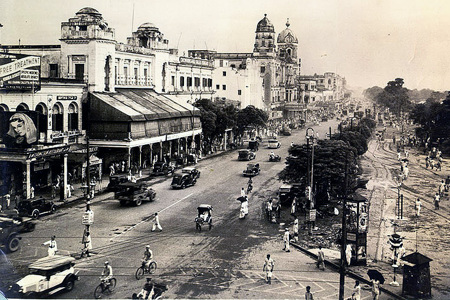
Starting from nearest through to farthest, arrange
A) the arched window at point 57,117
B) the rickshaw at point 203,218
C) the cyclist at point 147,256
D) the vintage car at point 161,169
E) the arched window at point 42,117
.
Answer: the cyclist at point 147,256
the rickshaw at point 203,218
the arched window at point 42,117
the arched window at point 57,117
the vintage car at point 161,169

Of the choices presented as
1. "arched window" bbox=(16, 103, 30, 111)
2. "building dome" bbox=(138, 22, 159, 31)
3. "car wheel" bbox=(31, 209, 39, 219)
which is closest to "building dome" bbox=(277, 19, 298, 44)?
"building dome" bbox=(138, 22, 159, 31)

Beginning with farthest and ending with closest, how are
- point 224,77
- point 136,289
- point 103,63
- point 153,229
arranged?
point 224,77 → point 103,63 → point 153,229 → point 136,289

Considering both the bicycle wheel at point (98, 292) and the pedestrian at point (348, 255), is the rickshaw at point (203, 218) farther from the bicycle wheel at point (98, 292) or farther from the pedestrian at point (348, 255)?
the bicycle wheel at point (98, 292)

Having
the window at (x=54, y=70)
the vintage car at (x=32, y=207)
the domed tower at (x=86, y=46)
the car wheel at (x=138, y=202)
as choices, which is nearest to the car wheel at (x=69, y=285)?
the vintage car at (x=32, y=207)

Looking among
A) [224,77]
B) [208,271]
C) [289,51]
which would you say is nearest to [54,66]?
[208,271]

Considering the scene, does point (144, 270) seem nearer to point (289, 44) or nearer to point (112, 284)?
point (112, 284)

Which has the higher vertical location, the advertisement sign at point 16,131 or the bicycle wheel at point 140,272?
the advertisement sign at point 16,131

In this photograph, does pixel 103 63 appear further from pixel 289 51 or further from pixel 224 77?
pixel 289 51
